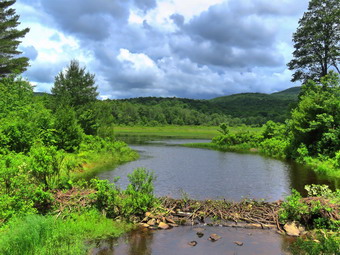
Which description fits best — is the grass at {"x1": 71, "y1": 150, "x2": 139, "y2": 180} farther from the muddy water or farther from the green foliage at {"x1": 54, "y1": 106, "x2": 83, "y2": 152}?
the muddy water

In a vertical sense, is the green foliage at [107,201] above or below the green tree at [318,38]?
below

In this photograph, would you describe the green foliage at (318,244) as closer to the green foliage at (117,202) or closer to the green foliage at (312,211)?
the green foliage at (312,211)

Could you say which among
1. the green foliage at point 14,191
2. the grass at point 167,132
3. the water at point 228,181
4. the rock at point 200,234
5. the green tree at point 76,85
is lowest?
the grass at point 167,132

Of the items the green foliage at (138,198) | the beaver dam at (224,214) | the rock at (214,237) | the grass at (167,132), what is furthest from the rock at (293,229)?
the grass at (167,132)

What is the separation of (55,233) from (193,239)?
15.1 feet

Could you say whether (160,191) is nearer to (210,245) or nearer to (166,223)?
(166,223)

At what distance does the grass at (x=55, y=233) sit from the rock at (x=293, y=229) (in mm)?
5936

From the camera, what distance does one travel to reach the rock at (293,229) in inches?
419

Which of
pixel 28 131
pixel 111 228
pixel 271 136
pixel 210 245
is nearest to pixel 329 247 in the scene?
pixel 210 245

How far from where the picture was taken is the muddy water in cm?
910

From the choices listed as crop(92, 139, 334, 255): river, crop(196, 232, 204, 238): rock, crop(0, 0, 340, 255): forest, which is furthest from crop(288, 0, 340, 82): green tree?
crop(196, 232, 204, 238): rock

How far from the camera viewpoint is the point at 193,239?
33.3 ft

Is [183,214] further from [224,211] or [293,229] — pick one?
[293,229]

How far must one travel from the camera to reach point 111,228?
33.7ft
